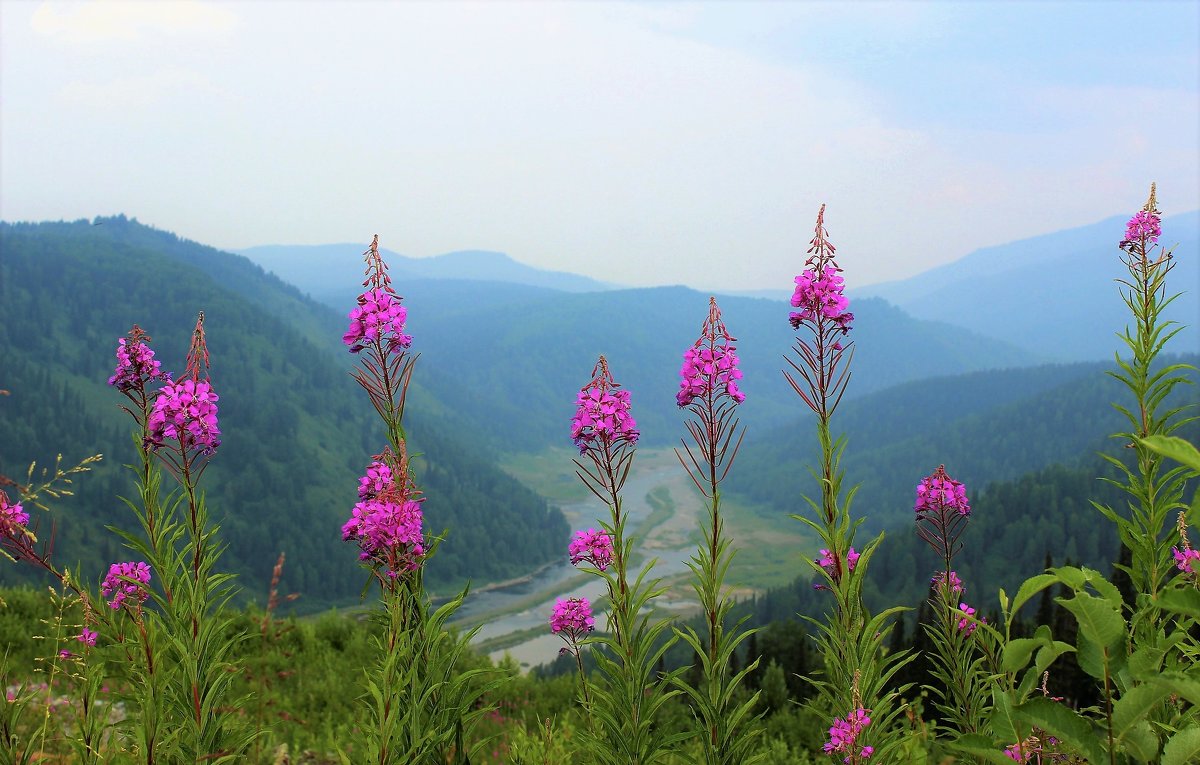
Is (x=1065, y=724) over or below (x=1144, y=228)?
below

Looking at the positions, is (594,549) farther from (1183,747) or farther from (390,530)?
(1183,747)

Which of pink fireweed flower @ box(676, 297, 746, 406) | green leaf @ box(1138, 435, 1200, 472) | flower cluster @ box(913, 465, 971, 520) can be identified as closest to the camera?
green leaf @ box(1138, 435, 1200, 472)

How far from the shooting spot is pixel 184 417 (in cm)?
527

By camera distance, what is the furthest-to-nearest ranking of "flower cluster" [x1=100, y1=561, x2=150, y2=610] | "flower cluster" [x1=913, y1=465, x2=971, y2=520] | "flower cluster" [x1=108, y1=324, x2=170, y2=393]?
1. "flower cluster" [x1=913, y1=465, x2=971, y2=520]
2. "flower cluster" [x1=100, y1=561, x2=150, y2=610]
3. "flower cluster" [x1=108, y1=324, x2=170, y2=393]

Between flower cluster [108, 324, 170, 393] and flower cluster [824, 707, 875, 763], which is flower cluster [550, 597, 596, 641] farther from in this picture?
flower cluster [108, 324, 170, 393]

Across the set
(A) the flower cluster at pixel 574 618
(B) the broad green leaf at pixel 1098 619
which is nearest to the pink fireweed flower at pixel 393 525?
(B) the broad green leaf at pixel 1098 619

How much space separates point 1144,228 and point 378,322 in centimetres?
674

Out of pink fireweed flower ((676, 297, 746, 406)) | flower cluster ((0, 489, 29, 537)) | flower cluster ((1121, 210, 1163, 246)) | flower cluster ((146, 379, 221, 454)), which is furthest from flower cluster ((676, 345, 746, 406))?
flower cluster ((0, 489, 29, 537))

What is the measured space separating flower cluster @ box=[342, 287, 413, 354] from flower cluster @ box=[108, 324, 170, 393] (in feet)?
5.27

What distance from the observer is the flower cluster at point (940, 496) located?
25.0ft

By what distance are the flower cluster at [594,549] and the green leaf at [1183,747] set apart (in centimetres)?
531

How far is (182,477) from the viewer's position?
17.0ft

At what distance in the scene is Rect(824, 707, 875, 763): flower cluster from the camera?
4605 mm

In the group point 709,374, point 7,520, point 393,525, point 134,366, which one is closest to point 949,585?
point 709,374
